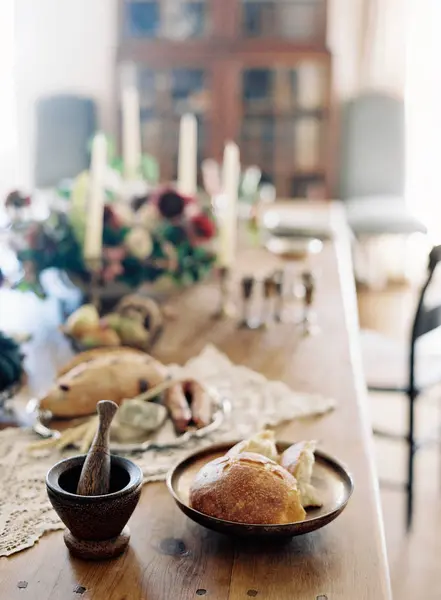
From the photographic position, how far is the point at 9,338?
1315 millimetres

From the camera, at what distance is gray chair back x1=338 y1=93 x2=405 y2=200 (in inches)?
187

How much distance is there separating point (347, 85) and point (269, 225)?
237 centimetres

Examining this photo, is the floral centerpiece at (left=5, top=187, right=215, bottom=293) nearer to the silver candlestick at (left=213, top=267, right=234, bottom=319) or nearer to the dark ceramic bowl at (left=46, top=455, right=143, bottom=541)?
the silver candlestick at (left=213, top=267, right=234, bottom=319)

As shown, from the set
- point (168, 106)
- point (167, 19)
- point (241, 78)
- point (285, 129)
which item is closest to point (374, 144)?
point (285, 129)

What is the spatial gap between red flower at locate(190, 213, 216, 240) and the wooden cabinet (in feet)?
10.2

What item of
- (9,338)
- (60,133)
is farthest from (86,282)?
(60,133)

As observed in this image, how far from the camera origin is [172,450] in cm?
113

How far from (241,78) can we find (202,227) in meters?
3.28

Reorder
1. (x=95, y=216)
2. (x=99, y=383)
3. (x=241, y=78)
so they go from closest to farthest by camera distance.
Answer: (x=99, y=383), (x=95, y=216), (x=241, y=78)

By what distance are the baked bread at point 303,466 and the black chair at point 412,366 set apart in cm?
104

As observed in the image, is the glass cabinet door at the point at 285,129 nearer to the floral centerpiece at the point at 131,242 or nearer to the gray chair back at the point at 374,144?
the gray chair back at the point at 374,144

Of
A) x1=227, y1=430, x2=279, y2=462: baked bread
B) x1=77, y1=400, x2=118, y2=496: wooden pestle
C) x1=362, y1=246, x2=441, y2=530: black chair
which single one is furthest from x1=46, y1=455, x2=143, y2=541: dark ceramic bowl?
x1=362, y1=246, x2=441, y2=530: black chair

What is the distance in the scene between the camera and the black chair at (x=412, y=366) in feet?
6.69

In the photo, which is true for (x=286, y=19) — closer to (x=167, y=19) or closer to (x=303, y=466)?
(x=167, y=19)
